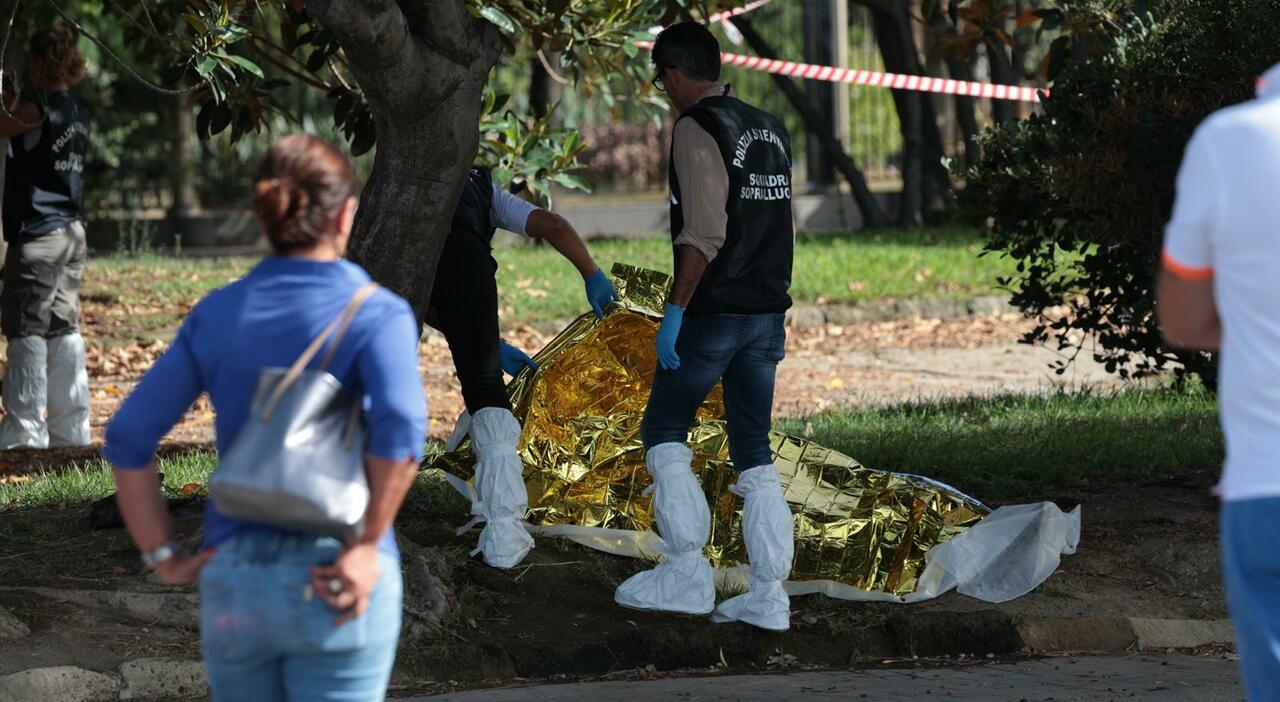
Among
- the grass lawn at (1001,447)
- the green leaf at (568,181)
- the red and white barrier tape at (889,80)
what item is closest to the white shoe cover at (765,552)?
the grass lawn at (1001,447)

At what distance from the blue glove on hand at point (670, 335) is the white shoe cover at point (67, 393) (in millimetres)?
4142

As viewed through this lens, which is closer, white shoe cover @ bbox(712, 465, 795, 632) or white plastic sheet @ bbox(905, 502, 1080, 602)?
white shoe cover @ bbox(712, 465, 795, 632)

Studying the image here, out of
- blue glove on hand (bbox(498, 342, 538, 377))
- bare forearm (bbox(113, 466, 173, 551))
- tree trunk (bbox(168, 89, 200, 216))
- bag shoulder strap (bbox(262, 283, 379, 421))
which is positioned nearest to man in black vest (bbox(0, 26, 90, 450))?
blue glove on hand (bbox(498, 342, 538, 377))

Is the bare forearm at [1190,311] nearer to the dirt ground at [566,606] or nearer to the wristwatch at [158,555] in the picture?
the wristwatch at [158,555]

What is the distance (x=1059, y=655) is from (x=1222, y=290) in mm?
3020

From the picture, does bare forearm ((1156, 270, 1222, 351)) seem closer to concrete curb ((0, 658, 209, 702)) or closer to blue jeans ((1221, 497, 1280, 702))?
blue jeans ((1221, 497, 1280, 702))

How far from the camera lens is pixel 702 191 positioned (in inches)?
212

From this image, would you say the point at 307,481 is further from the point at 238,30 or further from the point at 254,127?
the point at 254,127

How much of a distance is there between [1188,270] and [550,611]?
3.23 m

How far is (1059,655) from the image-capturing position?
5.65m

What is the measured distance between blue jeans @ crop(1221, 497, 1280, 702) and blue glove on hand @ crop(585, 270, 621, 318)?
12.0 feet

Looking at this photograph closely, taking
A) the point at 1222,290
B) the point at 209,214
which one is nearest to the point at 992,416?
the point at 1222,290

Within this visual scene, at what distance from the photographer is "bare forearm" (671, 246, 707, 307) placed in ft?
17.7

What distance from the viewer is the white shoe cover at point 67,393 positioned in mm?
8602
